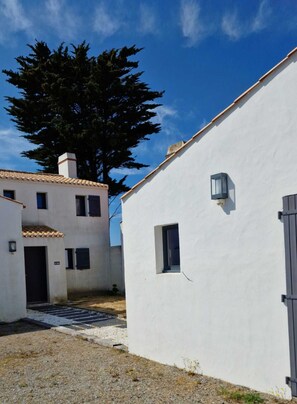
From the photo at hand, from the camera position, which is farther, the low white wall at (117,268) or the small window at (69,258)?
the low white wall at (117,268)

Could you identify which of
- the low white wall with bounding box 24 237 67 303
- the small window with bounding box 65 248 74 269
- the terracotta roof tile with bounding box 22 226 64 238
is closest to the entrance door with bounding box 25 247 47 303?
the low white wall with bounding box 24 237 67 303

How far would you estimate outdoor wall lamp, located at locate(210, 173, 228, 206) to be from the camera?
5.95 m

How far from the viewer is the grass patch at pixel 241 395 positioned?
4996mm

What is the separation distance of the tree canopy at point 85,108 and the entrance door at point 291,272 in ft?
77.5

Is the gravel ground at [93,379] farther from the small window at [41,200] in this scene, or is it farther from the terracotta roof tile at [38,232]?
the small window at [41,200]

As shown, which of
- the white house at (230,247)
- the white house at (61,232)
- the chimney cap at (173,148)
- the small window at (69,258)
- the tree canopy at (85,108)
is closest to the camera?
the white house at (230,247)

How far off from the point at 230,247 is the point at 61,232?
586 inches

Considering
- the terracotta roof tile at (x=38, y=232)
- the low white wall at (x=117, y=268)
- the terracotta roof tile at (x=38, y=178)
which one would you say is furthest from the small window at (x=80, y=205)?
the terracotta roof tile at (x=38, y=232)

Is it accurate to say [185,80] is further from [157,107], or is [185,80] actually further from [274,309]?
[157,107]

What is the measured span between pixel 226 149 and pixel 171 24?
8.83 meters

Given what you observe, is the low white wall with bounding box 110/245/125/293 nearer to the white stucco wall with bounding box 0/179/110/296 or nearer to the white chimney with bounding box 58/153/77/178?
the white stucco wall with bounding box 0/179/110/296

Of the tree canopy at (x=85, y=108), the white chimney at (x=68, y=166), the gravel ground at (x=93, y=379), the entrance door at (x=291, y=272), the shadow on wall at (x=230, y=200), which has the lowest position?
the gravel ground at (x=93, y=379)

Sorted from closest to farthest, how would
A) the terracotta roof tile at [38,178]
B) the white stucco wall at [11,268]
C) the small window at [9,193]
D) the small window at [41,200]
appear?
the white stucco wall at [11,268] < the small window at [9,193] < the terracotta roof tile at [38,178] < the small window at [41,200]

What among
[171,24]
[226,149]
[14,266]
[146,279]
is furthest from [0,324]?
[171,24]
